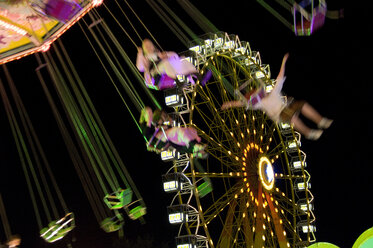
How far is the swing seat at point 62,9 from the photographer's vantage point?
1054 centimetres

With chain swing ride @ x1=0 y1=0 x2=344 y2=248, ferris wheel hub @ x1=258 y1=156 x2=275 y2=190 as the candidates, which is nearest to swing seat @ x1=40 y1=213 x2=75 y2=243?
chain swing ride @ x1=0 y1=0 x2=344 y2=248

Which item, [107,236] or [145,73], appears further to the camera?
[107,236]

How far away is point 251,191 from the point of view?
61.1ft

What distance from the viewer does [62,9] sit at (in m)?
10.9

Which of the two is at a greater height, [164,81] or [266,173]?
[164,81]

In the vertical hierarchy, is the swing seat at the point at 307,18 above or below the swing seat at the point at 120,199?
above

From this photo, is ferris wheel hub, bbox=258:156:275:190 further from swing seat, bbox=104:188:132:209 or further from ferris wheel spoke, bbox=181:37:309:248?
swing seat, bbox=104:188:132:209

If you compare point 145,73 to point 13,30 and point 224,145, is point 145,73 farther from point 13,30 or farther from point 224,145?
point 224,145

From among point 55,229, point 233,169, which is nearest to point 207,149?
point 233,169

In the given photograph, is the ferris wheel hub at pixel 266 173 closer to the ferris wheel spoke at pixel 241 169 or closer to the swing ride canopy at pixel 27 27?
the ferris wheel spoke at pixel 241 169

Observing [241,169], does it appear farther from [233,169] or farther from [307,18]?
[307,18]

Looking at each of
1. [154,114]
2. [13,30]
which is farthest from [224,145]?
[13,30]

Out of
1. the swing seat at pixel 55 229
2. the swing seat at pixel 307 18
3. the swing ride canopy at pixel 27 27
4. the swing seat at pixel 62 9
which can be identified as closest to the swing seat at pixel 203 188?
the swing seat at pixel 55 229

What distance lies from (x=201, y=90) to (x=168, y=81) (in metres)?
3.62
